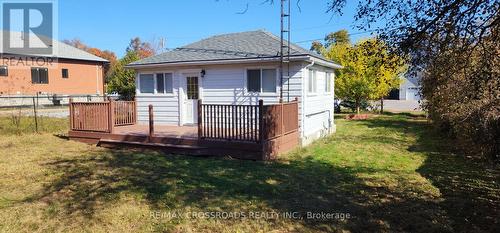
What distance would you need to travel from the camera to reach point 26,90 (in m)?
27.3

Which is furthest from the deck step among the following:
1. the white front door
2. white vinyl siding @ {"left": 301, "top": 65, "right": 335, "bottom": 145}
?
white vinyl siding @ {"left": 301, "top": 65, "right": 335, "bottom": 145}

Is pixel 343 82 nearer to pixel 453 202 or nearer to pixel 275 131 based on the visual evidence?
pixel 275 131

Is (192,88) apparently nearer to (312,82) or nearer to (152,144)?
(152,144)

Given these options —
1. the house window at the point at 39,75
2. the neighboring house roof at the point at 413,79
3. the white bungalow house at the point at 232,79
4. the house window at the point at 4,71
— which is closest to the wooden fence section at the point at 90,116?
the white bungalow house at the point at 232,79

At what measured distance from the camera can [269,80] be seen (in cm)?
1170

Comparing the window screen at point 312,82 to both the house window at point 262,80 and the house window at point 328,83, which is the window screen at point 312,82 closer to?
the house window at point 262,80

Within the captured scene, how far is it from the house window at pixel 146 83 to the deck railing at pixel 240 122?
188 inches

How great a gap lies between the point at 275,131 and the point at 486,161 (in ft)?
16.8

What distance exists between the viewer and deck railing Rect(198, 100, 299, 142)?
8953 mm

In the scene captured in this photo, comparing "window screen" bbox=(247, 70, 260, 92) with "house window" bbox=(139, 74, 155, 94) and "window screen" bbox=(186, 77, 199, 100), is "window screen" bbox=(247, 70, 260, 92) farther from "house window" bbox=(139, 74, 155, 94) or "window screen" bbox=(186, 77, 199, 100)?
"house window" bbox=(139, 74, 155, 94)

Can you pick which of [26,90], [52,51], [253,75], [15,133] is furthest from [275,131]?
[52,51]

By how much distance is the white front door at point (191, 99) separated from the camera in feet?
42.9

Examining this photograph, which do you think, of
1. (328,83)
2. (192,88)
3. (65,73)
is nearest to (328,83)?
(328,83)

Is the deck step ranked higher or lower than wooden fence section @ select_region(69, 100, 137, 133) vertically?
lower
